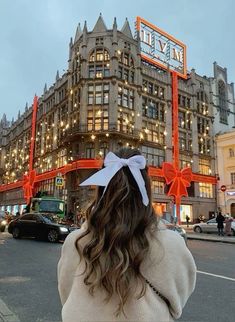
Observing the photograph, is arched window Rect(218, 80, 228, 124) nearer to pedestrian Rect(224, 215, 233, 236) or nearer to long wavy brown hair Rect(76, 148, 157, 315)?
pedestrian Rect(224, 215, 233, 236)

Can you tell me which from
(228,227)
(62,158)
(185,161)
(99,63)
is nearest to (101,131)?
(62,158)

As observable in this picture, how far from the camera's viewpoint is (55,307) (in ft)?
20.6

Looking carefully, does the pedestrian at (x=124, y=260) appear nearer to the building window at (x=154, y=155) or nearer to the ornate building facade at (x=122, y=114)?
the ornate building facade at (x=122, y=114)

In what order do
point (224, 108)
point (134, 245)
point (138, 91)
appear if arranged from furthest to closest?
point (224, 108)
point (138, 91)
point (134, 245)

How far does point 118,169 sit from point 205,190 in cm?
5446

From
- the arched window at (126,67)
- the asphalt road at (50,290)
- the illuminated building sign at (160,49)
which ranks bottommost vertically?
the asphalt road at (50,290)

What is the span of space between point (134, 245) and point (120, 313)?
1.14 feet

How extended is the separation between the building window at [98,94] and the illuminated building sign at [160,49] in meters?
8.65

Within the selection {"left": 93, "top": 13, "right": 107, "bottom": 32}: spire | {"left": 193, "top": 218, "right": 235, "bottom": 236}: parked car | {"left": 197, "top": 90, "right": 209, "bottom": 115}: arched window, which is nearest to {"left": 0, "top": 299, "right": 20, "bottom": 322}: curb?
{"left": 193, "top": 218, "right": 235, "bottom": 236}: parked car

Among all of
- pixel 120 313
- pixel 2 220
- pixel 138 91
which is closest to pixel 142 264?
pixel 120 313

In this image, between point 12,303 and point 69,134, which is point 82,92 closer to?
point 69,134

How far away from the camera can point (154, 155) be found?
50688mm

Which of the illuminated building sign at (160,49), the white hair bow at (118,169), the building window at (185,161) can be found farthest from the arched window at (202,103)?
the white hair bow at (118,169)

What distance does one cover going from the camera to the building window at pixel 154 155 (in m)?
49.7
